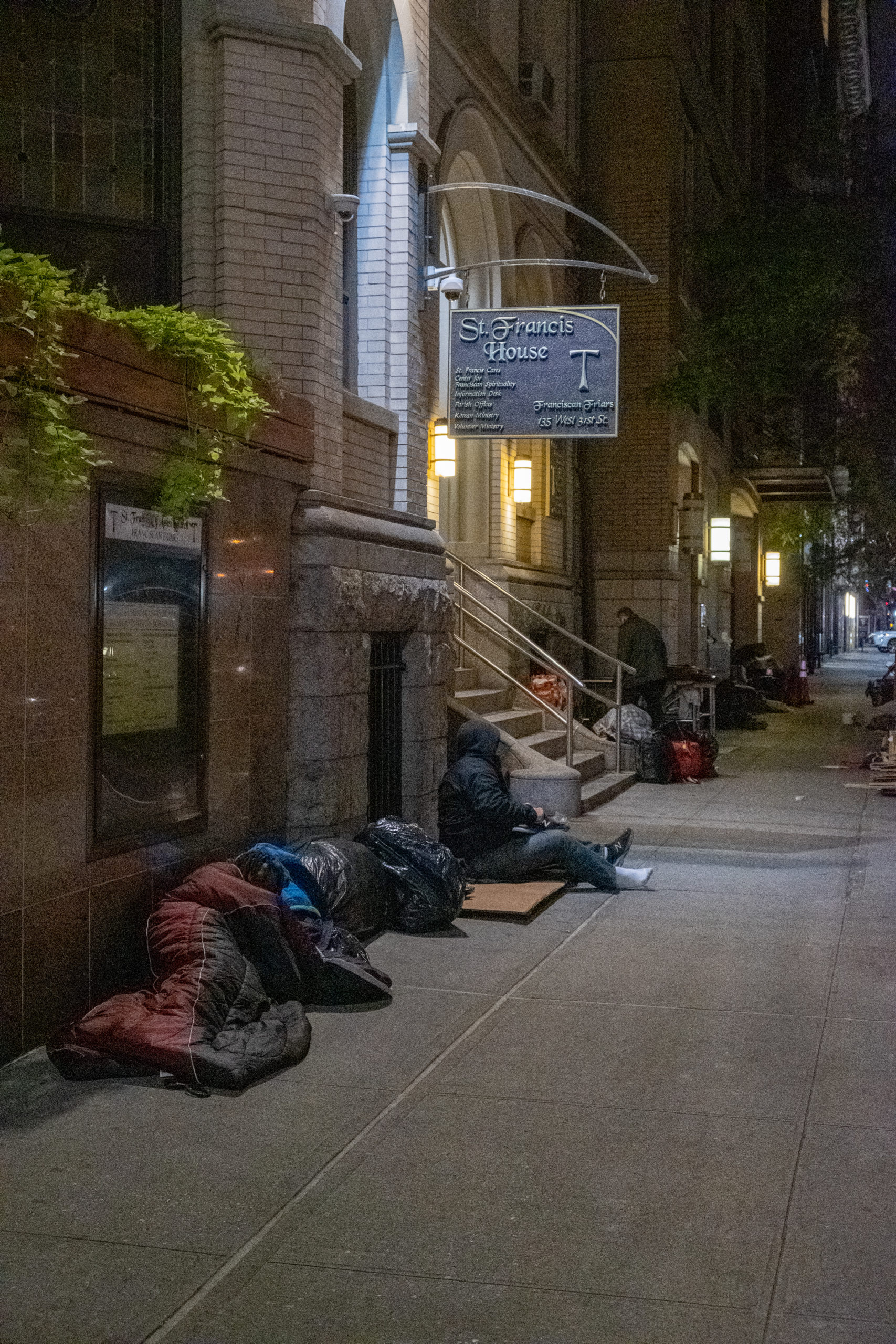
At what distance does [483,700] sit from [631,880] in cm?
450

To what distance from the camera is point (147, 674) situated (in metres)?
6.72

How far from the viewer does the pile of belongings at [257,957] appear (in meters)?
5.54

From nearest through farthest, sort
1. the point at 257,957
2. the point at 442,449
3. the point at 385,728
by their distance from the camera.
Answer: the point at 257,957, the point at 385,728, the point at 442,449

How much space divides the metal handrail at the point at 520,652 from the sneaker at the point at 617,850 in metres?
2.83

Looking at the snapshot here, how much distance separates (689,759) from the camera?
1628cm

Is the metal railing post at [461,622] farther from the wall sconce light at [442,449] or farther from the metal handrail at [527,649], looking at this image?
the wall sconce light at [442,449]

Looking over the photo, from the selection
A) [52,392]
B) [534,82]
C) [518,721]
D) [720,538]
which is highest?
[534,82]

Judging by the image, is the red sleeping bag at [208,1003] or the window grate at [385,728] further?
the window grate at [385,728]

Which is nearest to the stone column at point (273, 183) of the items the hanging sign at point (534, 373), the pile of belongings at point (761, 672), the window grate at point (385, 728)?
the window grate at point (385, 728)

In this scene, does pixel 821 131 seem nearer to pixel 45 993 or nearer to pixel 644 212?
pixel 644 212

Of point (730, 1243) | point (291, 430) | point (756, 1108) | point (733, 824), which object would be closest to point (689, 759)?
point (733, 824)

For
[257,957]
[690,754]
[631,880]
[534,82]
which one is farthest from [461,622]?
[257,957]

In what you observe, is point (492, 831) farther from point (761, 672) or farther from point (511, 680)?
point (761, 672)

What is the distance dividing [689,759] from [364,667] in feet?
26.6
